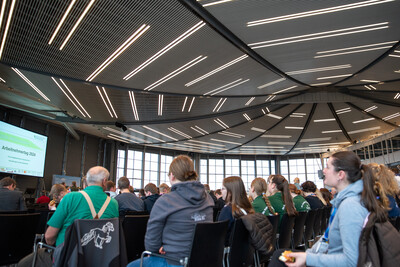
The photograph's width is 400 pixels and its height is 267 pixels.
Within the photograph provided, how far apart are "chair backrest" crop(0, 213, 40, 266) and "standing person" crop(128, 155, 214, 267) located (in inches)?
73.3

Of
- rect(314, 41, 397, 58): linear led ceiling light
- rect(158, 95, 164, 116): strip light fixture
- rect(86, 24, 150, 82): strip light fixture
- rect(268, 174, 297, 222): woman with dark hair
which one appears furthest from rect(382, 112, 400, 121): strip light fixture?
rect(86, 24, 150, 82): strip light fixture

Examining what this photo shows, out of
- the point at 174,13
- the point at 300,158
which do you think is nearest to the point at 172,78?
the point at 174,13

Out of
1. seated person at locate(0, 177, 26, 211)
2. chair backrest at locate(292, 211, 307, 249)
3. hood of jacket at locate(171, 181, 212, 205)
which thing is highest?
hood of jacket at locate(171, 181, 212, 205)

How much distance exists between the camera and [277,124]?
1933 centimetres

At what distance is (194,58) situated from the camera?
27.3 ft

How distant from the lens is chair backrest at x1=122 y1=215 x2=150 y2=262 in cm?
412

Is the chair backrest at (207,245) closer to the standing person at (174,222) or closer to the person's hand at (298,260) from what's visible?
the standing person at (174,222)

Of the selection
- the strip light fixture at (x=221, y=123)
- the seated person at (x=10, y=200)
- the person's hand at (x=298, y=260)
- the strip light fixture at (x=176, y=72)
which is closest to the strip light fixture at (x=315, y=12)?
the strip light fixture at (x=176, y=72)

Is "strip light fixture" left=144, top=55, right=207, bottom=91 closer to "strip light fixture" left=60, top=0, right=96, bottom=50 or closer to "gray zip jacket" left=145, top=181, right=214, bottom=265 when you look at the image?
"strip light fixture" left=60, top=0, right=96, bottom=50

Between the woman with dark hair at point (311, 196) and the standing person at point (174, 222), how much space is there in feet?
15.5

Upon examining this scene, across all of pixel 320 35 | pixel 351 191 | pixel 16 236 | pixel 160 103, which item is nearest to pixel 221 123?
pixel 160 103

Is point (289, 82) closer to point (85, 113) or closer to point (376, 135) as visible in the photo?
point (85, 113)

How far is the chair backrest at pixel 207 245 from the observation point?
2588 mm

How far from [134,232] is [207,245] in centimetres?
182
